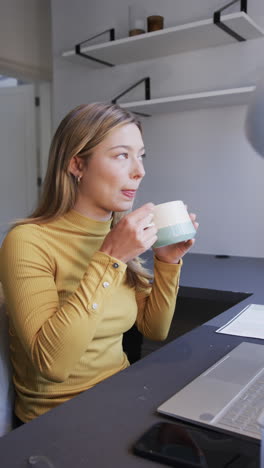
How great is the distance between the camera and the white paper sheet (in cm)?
97

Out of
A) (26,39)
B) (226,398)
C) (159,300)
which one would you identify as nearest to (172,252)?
(159,300)

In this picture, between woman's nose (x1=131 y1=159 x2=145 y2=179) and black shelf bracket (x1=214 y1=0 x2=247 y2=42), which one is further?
black shelf bracket (x1=214 y1=0 x2=247 y2=42)

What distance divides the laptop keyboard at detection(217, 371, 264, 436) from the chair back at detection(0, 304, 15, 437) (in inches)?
19.3

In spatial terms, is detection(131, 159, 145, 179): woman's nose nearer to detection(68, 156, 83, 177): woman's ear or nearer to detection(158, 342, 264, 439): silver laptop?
detection(68, 156, 83, 177): woman's ear

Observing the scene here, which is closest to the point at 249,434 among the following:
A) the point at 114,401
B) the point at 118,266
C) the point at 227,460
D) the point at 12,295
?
the point at 227,460

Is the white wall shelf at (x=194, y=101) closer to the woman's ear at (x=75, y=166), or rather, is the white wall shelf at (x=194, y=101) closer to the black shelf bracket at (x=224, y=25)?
the black shelf bracket at (x=224, y=25)

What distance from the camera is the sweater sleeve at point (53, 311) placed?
0.75m

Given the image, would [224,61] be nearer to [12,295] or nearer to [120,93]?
[120,93]

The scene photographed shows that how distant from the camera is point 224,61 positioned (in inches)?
80.7

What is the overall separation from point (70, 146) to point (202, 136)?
1.35 m

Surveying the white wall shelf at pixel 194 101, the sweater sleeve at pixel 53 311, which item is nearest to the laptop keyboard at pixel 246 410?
the sweater sleeve at pixel 53 311

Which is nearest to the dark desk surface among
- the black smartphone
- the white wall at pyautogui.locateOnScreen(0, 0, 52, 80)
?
the black smartphone

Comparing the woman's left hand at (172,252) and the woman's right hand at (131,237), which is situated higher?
the woman's right hand at (131,237)

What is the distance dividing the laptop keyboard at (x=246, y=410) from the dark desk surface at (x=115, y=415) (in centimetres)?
9
